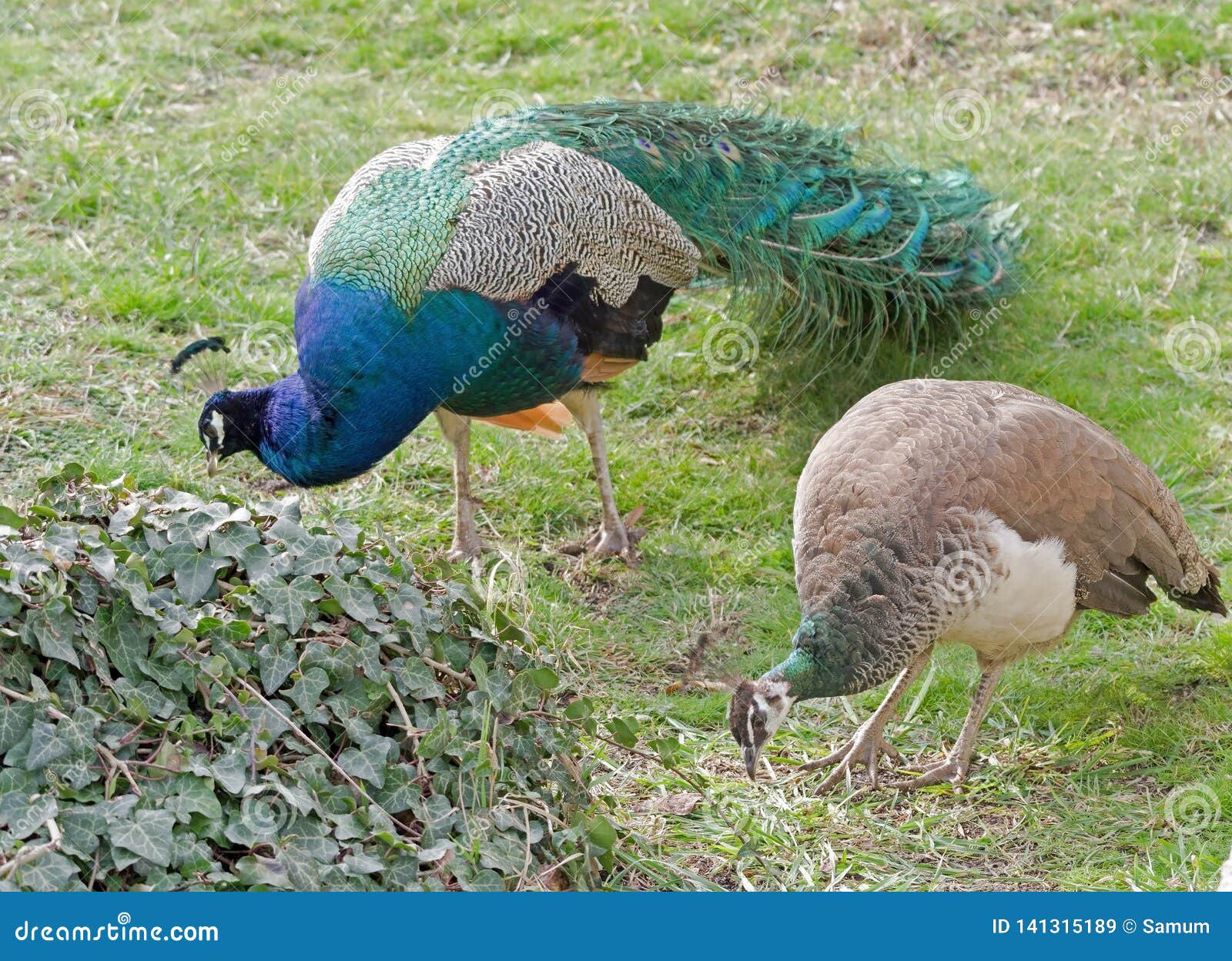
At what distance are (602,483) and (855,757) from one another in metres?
1.61

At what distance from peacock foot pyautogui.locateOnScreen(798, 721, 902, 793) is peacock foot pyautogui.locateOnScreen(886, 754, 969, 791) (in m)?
0.09

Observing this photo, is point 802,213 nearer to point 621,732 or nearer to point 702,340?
point 702,340

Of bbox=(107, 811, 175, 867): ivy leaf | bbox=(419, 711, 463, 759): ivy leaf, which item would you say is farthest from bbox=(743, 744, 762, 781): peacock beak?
bbox=(107, 811, 175, 867): ivy leaf

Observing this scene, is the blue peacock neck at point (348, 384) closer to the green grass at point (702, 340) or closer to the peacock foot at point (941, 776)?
the green grass at point (702, 340)

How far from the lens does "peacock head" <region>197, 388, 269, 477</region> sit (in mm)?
4590

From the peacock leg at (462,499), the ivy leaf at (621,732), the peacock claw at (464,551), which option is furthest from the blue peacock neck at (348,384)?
the ivy leaf at (621,732)

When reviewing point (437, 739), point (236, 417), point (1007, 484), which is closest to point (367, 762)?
point (437, 739)

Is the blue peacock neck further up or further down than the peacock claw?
further up

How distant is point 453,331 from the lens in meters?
4.60

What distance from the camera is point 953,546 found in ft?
12.9

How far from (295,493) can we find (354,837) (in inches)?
112

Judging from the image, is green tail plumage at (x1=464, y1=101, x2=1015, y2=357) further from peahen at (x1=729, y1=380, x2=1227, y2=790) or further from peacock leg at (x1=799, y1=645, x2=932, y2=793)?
peacock leg at (x1=799, y1=645, x2=932, y2=793)

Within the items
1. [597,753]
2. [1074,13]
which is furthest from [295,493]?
[1074,13]

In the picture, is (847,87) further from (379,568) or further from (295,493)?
(379,568)
